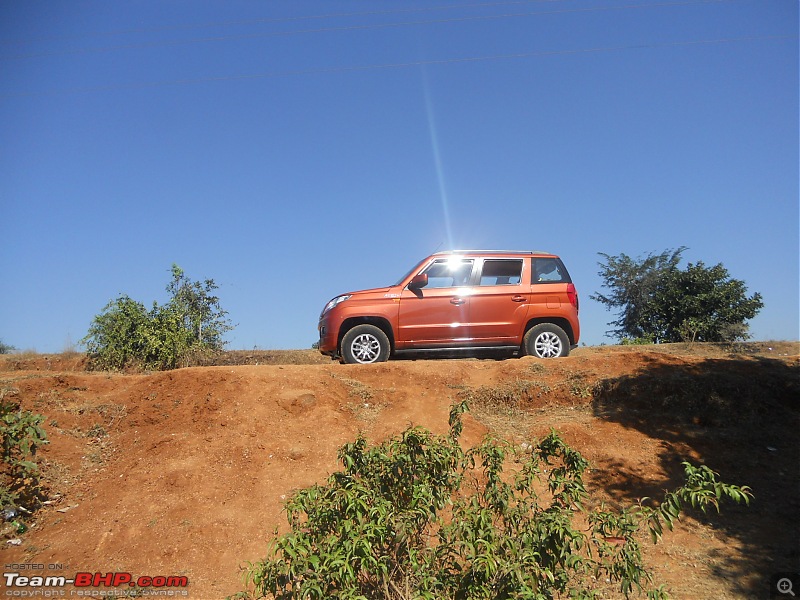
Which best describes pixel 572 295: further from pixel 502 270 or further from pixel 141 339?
pixel 141 339

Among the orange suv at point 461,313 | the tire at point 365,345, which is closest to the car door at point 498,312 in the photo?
the orange suv at point 461,313

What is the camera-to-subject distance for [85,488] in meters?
6.71

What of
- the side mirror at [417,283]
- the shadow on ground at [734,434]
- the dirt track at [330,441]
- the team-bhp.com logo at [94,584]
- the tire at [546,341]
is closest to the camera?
the team-bhp.com logo at [94,584]

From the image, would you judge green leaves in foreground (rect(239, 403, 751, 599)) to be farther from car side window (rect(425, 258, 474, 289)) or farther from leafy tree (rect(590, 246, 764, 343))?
leafy tree (rect(590, 246, 764, 343))

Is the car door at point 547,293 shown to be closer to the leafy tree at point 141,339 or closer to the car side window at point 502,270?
the car side window at point 502,270

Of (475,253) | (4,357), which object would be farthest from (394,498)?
(4,357)

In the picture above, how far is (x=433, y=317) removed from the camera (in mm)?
10398

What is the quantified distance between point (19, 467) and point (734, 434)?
892cm

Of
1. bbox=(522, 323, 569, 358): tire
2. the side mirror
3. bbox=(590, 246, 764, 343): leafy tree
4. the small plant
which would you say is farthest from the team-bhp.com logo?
bbox=(590, 246, 764, 343): leafy tree

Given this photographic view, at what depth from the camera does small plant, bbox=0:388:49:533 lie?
600 centimetres

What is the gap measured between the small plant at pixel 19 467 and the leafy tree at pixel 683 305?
16.3 meters

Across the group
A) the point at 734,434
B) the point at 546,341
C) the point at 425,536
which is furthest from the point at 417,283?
the point at 425,536

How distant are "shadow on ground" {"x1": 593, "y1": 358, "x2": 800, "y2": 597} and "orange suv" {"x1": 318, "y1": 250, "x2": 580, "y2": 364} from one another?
1808 mm

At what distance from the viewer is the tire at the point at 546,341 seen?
10.6 m
